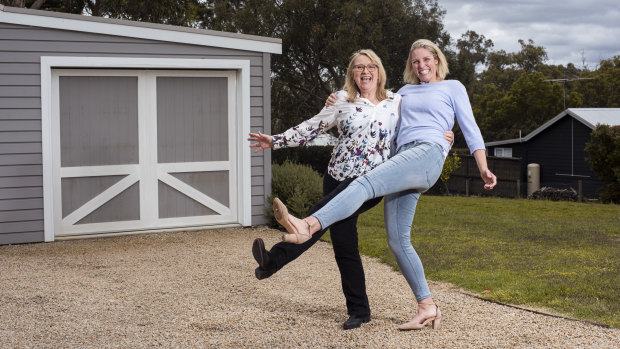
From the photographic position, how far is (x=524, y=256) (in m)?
7.72

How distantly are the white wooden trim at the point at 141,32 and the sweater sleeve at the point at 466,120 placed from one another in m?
5.53

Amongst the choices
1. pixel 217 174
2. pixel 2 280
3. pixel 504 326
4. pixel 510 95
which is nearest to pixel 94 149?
pixel 217 174

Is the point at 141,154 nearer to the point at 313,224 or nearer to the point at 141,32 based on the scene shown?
the point at 141,32

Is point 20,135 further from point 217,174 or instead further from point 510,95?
point 510,95

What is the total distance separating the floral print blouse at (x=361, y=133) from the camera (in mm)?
4359

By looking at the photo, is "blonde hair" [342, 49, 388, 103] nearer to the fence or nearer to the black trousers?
the black trousers

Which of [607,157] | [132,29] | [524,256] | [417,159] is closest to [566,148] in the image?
[607,157]

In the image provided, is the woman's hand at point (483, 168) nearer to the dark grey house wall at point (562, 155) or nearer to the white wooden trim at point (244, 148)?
Result: the white wooden trim at point (244, 148)

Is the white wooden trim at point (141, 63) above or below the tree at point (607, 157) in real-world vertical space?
above

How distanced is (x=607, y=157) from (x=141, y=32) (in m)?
15.4

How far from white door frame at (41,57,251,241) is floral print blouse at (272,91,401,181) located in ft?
16.7

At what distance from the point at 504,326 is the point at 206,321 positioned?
2.06 m

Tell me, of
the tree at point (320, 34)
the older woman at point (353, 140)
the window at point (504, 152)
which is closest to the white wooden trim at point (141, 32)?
the older woman at point (353, 140)

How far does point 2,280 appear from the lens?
6.48 metres
